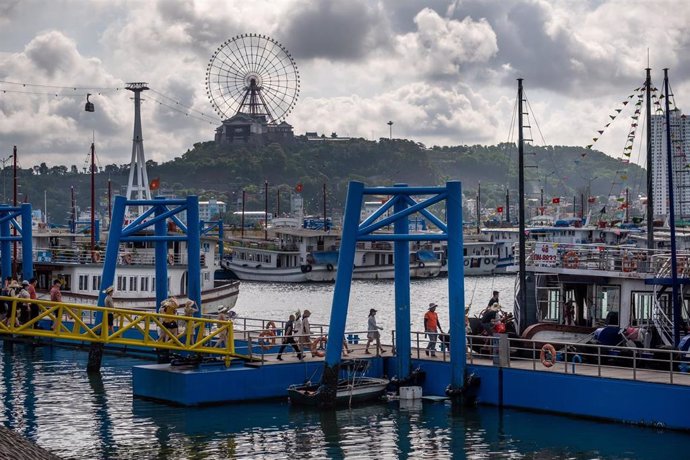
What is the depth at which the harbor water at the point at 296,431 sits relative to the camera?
3139 centimetres

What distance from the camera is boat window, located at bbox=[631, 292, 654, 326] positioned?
39031 millimetres

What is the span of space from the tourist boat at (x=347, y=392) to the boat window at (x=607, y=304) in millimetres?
7489

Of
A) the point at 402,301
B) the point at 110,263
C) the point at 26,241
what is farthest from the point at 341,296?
the point at 26,241

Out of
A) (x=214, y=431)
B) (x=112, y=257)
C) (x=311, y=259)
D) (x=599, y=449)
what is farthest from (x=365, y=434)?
(x=311, y=259)

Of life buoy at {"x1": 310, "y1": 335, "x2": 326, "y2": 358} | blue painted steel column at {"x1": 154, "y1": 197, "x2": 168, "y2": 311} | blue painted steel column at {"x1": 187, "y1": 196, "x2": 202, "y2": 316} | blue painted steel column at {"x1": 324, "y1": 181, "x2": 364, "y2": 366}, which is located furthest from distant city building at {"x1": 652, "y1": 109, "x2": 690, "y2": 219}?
blue painted steel column at {"x1": 154, "y1": 197, "x2": 168, "y2": 311}

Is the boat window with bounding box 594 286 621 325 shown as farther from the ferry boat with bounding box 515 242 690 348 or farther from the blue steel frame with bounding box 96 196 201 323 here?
the blue steel frame with bounding box 96 196 201 323

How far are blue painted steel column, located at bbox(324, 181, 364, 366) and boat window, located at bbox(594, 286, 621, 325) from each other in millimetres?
9187

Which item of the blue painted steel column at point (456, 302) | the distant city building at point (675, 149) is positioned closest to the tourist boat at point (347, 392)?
the blue painted steel column at point (456, 302)

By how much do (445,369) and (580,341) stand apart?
478 centimetres

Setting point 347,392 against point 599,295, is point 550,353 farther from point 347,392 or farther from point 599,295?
point 347,392

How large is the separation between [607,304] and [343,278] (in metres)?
9.74

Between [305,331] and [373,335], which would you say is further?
[373,335]

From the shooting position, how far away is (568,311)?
41.5m

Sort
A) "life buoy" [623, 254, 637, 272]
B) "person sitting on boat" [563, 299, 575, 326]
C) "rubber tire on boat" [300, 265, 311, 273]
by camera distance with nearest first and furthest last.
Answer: "life buoy" [623, 254, 637, 272]
"person sitting on boat" [563, 299, 575, 326]
"rubber tire on boat" [300, 265, 311, 273]
